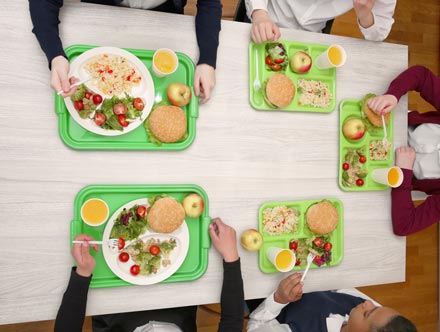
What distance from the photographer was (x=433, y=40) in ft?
6.96

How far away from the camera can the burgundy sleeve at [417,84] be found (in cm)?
117

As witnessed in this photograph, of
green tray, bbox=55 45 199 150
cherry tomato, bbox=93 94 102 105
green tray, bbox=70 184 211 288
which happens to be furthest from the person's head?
cherry tomato, bbox=93 94 102 105

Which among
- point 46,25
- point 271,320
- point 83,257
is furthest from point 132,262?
point 46,25

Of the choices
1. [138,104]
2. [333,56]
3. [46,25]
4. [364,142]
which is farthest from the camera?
[364,142]

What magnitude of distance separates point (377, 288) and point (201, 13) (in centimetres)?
171

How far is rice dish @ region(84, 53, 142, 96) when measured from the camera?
92cm

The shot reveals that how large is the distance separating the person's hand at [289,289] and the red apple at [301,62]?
59cm

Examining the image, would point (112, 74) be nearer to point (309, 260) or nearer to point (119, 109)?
point (119, 109)

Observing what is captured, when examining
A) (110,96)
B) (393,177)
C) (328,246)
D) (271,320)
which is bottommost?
(271,320)

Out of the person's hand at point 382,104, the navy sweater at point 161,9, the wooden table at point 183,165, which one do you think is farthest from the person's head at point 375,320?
the navy sweater at point 161,9

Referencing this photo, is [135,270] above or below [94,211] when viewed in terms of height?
below

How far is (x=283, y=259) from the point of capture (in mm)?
996

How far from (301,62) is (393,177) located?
0.44 m

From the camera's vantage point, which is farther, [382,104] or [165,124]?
[382,104]
